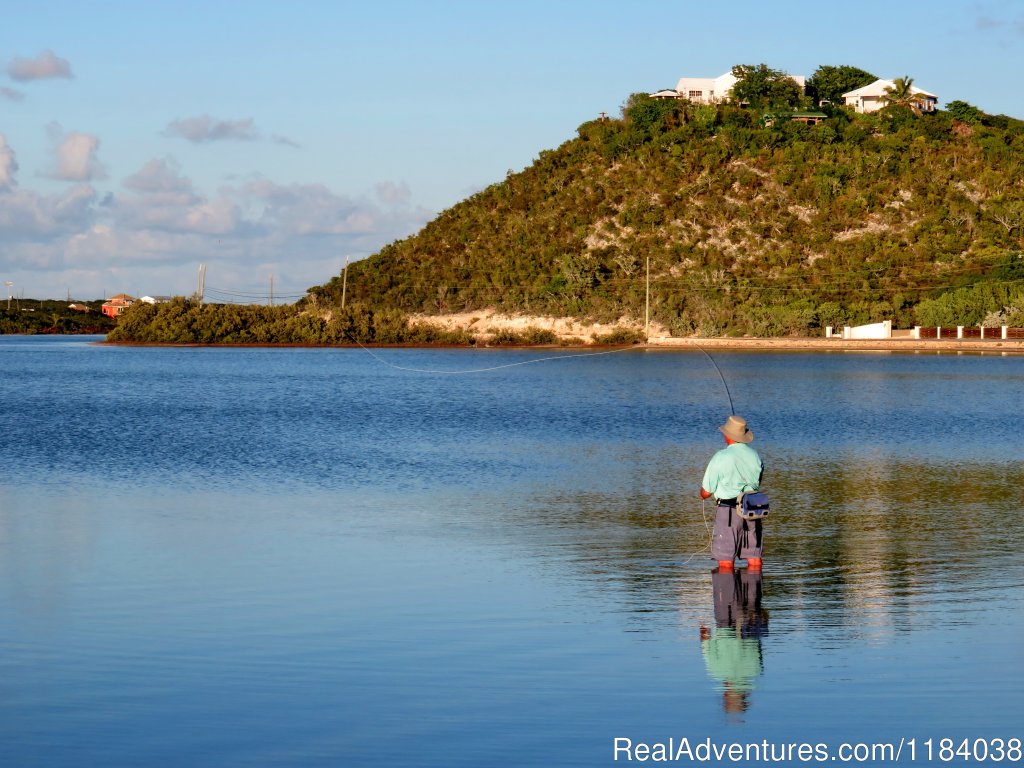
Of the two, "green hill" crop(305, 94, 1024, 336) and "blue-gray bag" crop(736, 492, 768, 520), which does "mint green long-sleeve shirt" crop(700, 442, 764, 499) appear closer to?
"blue-gray bag" crop(736, 492, 768, 520)

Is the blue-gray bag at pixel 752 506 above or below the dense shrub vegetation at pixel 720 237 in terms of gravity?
below

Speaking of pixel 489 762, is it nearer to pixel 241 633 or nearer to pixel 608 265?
pixel 241 633

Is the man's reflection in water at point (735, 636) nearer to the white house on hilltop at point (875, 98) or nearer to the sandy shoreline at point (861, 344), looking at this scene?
the sandy shoreline at point (861, 344)

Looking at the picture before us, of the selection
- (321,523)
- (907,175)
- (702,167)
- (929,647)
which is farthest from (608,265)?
(929,647)

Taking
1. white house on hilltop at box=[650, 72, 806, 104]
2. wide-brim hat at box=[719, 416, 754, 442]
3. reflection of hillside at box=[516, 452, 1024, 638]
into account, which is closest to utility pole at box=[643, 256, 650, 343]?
white house on hilltop at box=[650, 72, 806, 104]

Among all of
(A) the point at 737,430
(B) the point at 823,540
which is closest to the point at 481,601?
(A) the point at 737,430

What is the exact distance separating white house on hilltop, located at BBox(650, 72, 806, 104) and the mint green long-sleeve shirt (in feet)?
482

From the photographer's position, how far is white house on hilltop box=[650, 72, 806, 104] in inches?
6176

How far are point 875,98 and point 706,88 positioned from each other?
19658 millimetres

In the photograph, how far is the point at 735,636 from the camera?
11.8 metres

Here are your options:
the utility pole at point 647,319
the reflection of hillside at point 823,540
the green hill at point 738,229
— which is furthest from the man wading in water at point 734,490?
the green hill at point 738,229

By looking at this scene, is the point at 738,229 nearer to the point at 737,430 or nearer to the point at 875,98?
the point at 875,98

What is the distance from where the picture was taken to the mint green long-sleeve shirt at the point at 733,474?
14.2 m

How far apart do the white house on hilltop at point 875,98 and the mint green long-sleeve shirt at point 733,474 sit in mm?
149525
